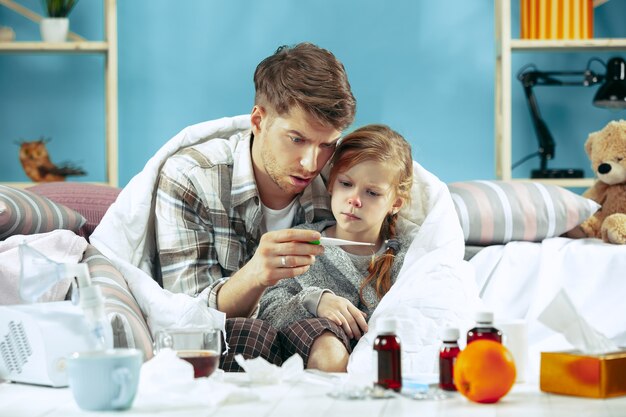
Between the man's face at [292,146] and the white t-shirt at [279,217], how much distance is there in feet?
0.19

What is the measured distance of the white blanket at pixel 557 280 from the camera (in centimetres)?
249

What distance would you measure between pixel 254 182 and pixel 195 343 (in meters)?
0.78

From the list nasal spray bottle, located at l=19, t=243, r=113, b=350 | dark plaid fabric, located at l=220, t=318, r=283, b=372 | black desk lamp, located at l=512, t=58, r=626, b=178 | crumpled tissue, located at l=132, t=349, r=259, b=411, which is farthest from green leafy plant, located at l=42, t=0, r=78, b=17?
crumpled tissue, located at l=132, t=349, r=259, b=411

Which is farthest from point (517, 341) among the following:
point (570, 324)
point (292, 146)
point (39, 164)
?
point (39, 164)

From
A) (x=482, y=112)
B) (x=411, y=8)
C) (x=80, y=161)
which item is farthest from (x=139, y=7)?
(x=482, y=112)

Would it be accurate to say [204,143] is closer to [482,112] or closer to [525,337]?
[525,337]

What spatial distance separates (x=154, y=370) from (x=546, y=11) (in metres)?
2.49

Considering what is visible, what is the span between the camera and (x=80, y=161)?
3.67 metres

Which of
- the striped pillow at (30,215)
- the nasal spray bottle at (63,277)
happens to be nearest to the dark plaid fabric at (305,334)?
the nasal spray bottle at (63,277)

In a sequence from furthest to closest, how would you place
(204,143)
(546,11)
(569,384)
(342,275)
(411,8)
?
(411,8) < (546,11) < (204,143) < (342,275) < (569,384)

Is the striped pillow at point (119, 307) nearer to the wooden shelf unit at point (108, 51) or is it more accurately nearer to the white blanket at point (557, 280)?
the white blanket at point (557, 280)

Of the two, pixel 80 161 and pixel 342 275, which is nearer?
pixel 342 275

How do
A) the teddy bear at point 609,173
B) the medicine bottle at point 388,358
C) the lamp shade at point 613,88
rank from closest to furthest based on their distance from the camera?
the medicine bottle at point 388,358 < the teddy bear at point 609,173 < the lamp shade at point 613,88

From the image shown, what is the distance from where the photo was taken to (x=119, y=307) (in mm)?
1694
